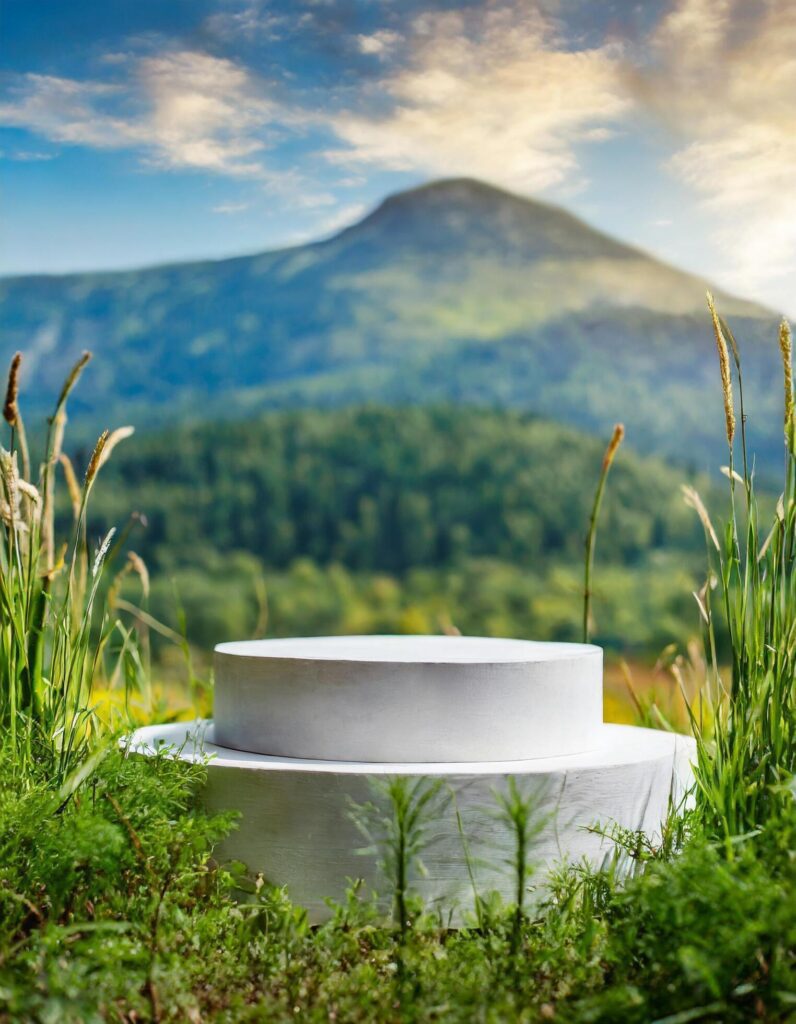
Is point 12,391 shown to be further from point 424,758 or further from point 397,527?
point 397,527

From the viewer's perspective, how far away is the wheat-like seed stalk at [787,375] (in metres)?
1.93

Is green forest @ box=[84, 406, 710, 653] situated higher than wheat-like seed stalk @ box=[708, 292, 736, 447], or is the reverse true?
wheat-like seed stalk @ box=[708, 292, 736, 447]

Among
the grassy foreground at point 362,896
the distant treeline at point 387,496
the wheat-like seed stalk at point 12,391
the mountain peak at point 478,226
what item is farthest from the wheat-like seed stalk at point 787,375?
the mountain peak at point 478,226

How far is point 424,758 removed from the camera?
7.63ft

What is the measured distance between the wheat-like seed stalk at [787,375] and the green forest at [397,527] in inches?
496

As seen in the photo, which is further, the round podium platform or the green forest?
the green forest

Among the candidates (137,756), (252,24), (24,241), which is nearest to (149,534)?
(24,241)

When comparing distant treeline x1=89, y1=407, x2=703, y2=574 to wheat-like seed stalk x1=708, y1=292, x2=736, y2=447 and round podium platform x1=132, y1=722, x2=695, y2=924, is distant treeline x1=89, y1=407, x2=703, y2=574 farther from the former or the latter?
wheat-like seed stalk x1=708, y1=292, x2=736, y2=447

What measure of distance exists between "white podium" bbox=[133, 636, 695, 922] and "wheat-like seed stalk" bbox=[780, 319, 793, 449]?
0.74 m

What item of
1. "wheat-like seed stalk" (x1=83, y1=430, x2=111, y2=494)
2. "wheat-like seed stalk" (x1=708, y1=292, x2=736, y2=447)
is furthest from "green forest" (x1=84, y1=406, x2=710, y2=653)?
"wheat-like seed stalk" (x1=708, y1=292, x2=736, y2=447)

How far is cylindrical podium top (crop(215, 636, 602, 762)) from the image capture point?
232cm

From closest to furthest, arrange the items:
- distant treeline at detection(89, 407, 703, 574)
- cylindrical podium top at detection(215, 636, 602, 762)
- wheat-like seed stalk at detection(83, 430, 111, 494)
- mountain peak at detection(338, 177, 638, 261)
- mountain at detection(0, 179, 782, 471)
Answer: wheat-like seed stalk at detection(83, 430, 111, 494) → cylindrical podium top at detection(215, 636, 602, 762) → distant treeline at detection(89, 407, 703, 574) → mountain at detection(0, 179, 782, 471) → mountain peak at detection(338, 177, 638, 261)

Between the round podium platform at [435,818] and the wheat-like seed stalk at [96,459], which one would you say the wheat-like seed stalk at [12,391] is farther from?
the round podium platform at [435,818]

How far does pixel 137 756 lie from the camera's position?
230 cm
